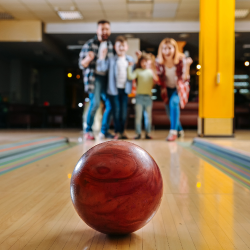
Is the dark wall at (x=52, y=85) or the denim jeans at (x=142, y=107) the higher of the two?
the dark wall at (x=52, y=85)

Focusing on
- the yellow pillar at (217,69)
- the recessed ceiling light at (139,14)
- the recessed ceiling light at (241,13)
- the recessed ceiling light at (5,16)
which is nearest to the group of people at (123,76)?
the yellow pillar at (217,69)

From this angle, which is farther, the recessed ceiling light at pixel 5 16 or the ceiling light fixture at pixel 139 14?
the recessed ceiling light at pixel 5 16

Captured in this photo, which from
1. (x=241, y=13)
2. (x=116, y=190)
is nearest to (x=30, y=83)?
(x=241, y=13)

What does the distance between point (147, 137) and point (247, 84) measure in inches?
443

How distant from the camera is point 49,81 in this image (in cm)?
1498

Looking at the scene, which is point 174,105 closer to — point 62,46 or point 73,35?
point 73,35

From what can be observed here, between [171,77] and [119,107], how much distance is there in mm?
993

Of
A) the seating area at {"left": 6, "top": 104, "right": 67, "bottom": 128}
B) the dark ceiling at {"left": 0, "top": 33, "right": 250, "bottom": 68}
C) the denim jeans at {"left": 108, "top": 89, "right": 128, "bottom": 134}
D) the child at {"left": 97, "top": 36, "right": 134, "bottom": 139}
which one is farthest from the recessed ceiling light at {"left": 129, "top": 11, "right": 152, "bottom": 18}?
the seating area at {"left": 6, "top": 104, "right": 67, "bottom": 128}

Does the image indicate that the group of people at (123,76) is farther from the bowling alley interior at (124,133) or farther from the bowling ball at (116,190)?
the bowling ball at (116,190)

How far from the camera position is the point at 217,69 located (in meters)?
5.68

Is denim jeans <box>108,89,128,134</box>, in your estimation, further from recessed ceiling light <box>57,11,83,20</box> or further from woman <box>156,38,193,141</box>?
recessed ceiling light <box>57,11,83,20</box>

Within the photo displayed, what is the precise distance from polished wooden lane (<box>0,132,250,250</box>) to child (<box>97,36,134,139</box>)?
2897mm

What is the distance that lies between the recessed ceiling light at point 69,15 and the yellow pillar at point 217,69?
Result: 170 inches

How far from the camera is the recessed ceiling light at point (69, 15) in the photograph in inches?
345
